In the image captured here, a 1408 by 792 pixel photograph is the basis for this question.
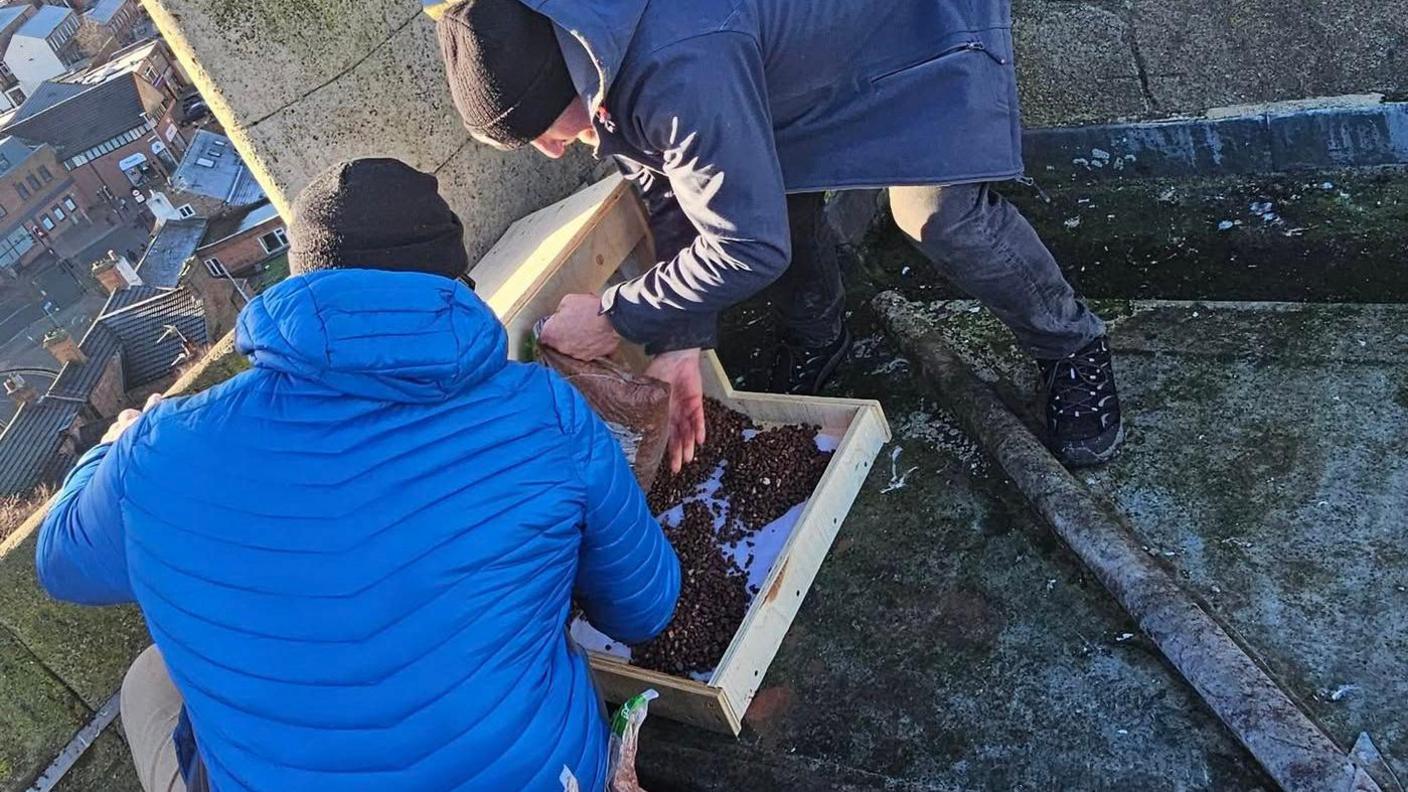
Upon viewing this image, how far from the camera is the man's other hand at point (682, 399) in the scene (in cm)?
288

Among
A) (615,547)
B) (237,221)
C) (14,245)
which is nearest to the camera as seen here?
(615,547)

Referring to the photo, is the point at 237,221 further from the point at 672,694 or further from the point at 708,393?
the point at 672,694

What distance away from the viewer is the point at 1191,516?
8.78 feet

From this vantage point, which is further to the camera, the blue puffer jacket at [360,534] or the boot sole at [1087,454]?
the boot sole at [1087,454]

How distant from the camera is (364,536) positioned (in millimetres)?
1574

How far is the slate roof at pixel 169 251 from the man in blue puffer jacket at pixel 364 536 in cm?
3612

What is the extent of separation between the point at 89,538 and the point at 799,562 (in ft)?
5.44

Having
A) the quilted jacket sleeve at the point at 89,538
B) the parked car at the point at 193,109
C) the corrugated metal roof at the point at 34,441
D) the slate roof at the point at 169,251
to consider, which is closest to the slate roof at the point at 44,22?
the parked car at the point at 193,109

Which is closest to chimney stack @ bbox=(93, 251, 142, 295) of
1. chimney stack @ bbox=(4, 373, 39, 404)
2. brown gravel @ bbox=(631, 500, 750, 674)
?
chimney stack @ bbox=(4, 373, 39, 404)

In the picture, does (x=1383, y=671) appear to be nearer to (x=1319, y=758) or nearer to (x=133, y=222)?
(x=1319, y=758)

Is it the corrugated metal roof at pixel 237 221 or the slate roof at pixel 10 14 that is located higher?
the slate roof at pixel 10 14

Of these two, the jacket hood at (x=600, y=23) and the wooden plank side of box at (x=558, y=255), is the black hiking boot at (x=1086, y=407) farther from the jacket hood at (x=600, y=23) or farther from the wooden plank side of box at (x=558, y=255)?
the jacket hood at (x=600, y=23)

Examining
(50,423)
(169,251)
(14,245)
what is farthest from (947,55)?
(14,245)

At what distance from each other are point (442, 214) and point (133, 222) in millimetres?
52367
